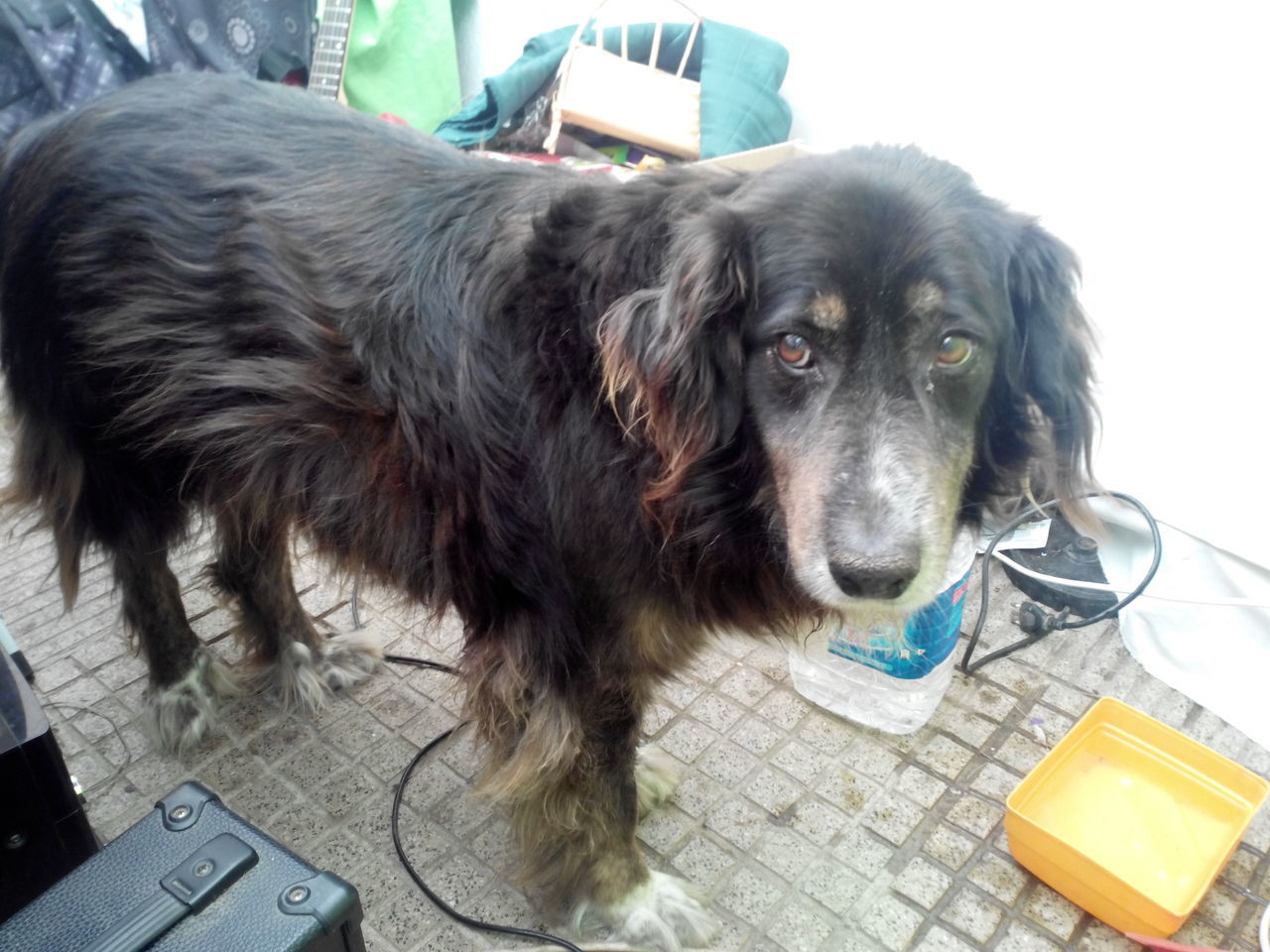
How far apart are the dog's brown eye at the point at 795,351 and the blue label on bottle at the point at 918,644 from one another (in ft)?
3.74

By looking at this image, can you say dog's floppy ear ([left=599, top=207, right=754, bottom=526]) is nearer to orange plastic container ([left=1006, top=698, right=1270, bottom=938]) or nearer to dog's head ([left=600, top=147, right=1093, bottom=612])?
dog's head ([left=600, top=147, right=1093, bottom=612])

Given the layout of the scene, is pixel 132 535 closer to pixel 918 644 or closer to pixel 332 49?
pixel 918 644

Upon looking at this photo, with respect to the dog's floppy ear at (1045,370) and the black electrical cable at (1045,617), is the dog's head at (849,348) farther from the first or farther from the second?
the black electrical cable at (1045,617)

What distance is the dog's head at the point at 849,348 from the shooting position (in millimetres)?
1438

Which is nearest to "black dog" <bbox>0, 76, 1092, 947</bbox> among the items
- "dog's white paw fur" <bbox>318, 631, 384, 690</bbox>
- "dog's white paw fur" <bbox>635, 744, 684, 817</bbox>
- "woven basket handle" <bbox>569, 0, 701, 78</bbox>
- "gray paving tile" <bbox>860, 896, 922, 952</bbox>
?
"dog's white paw fur" <bbox>635, 744, 684, 817</bbox>

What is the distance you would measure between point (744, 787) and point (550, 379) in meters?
1.43

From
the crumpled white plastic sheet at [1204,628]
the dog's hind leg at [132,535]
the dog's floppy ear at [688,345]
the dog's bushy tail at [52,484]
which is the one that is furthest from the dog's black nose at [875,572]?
the dog's bushy tail at [52,484]

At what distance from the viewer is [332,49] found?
4.57m

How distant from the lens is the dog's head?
1.44 m

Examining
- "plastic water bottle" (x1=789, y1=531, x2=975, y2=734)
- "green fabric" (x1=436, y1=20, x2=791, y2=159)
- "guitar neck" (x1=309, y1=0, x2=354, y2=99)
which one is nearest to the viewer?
"plastic water bottle" (x1=789, y1=531, x2=975, y2=734)

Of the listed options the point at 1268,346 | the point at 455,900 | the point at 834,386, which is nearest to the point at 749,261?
the point at 834,386

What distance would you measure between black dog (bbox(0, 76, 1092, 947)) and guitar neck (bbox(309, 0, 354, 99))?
9.03 ft

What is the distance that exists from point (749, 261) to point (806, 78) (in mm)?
2727

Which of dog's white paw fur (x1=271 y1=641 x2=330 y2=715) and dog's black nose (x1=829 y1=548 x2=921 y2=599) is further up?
dog's black nose (x1=829 y1=548 x2=921 y2=599)
